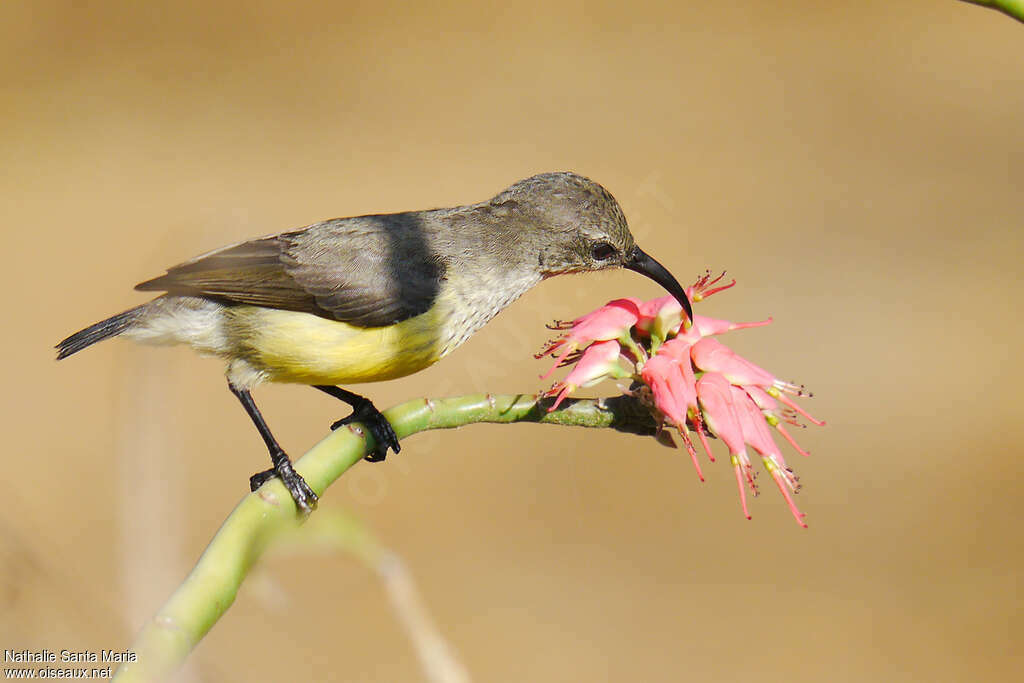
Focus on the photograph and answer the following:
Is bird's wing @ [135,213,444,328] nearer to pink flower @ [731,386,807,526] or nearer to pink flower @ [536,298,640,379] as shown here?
pink flower @ [536,298,640,379]

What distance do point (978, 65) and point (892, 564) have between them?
29.1 ft

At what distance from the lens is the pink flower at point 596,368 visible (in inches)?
112

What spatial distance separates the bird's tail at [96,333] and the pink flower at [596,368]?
224 cm

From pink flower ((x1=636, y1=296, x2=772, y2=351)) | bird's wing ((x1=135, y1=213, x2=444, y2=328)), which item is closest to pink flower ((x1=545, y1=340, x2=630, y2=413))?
pink flower ((x1=636, y1=296, x2=772, y2=351))

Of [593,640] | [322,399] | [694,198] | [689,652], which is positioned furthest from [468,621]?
[694,198]

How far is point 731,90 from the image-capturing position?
1550 cm

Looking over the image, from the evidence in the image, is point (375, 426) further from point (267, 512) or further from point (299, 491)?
point (267, 512)

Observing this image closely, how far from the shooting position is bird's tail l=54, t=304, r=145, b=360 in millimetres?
4168

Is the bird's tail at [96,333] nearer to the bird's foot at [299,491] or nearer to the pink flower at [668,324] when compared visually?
the bird's foot at [299,491]

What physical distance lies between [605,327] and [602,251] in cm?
127

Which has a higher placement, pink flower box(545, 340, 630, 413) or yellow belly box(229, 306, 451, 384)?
pink flower box(545, 340, 630, 413)

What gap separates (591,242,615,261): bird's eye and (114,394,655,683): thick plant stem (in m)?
1.18
